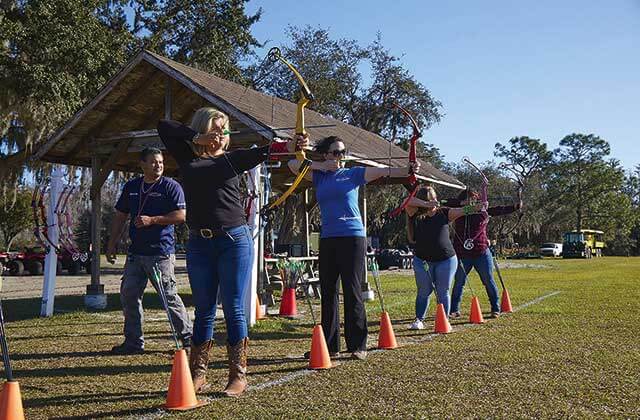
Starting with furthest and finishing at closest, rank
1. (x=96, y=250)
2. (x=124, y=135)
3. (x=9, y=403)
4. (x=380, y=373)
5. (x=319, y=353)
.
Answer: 1. (x=96, y=250)
2. (x=124, y=135)
3. (x=319, y=353)
4. (x=380, y=373)
5. (x=9, y=403)

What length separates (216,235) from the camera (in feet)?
15.5

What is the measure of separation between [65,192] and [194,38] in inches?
801

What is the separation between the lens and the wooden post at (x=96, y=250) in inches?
466

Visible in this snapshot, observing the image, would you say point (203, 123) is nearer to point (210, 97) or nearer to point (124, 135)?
point (210, 97)

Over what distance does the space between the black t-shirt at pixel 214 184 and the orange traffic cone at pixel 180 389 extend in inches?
39.2

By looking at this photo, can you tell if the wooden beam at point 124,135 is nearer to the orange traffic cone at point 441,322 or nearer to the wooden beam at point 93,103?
the wooden beam at point 93,103

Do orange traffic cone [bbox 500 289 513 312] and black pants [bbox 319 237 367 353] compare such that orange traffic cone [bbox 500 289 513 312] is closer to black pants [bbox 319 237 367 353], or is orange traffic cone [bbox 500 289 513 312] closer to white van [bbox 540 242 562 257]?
black pants [bbox 319 237 367 353]

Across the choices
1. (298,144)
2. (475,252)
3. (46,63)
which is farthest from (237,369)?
(46,63)

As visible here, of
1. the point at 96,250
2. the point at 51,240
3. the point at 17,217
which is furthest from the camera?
the point at 17,217

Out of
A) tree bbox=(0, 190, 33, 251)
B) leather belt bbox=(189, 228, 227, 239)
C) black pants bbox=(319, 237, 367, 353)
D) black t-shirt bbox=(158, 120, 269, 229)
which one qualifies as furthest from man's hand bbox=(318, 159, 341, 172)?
tree bbox=(0, 190, 33, 251)

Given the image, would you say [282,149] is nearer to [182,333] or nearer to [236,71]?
[182,333]

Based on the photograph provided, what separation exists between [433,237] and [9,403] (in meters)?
5.84

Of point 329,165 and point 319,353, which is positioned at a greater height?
point 329,165

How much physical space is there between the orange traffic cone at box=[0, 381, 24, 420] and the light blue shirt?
323cm
